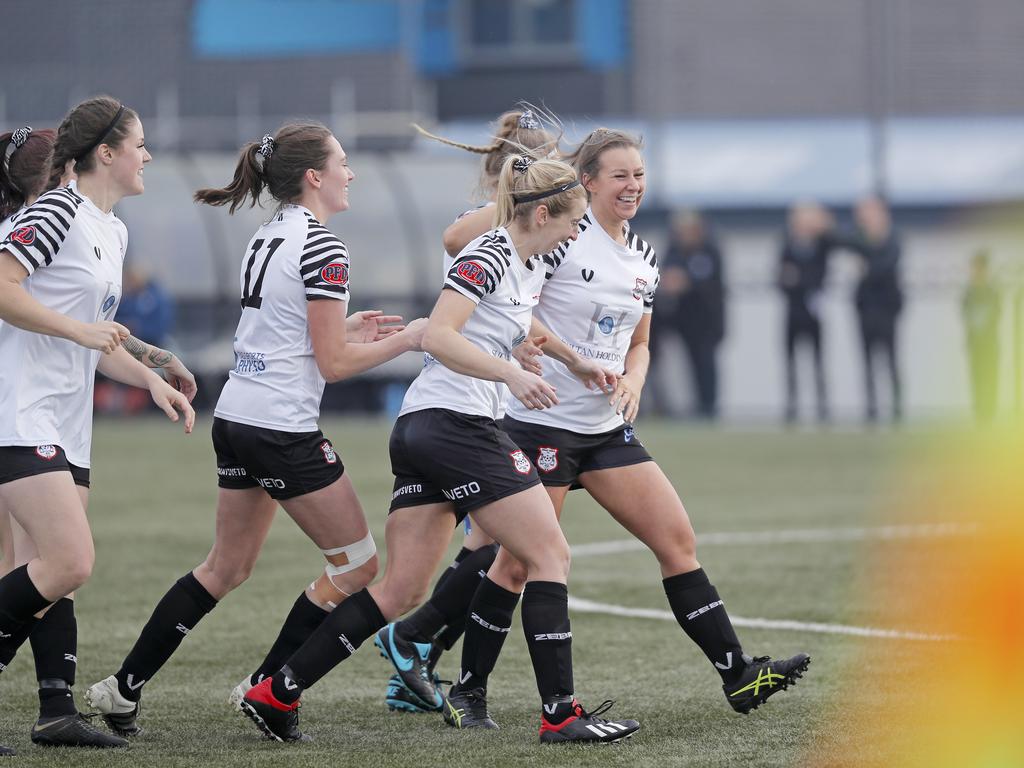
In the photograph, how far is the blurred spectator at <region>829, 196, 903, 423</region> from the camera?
19.2 metres

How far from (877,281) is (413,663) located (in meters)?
14.1

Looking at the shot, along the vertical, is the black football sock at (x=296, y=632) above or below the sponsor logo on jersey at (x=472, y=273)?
below

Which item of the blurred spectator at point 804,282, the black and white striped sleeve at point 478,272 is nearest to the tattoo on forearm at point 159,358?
the black and white striped sleeve at point 478,272

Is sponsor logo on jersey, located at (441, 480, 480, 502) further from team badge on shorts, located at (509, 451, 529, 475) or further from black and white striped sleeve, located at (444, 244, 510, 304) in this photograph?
black and white striped sleeve, located at (444, 244, 510, 304)

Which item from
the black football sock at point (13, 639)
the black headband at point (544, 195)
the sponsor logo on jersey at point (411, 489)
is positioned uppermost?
the black headband at point (544, 195)

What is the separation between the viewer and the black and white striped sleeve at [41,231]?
5121 millimetres

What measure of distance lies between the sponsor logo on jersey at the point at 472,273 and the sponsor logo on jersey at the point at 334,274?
1.21 feet

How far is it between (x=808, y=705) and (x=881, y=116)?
60.9 ft

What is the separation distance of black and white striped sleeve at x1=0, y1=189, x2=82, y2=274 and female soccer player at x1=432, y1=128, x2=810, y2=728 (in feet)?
5.36

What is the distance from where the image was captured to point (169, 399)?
539 centimetres

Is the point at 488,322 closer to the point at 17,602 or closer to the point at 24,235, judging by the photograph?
the point at 24,235

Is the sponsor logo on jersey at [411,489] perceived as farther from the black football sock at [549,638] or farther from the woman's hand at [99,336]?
the woman's hand at [99,336]

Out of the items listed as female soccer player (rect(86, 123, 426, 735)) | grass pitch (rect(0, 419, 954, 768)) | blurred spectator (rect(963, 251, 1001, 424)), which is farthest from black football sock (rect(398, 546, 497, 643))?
blurred spectator (rect(963, 251, 1001, 424))

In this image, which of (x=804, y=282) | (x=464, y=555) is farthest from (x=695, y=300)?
(x=464, y=555)
